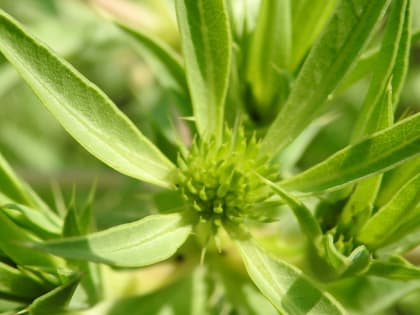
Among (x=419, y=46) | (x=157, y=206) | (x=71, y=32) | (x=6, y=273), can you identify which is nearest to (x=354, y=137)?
(x=157, y=206)

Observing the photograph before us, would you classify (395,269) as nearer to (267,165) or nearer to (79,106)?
(267,165)

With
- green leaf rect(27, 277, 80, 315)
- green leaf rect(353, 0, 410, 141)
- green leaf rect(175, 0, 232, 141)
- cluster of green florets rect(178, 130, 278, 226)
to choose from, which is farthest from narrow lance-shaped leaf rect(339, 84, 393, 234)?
green leaf rect(27, 277, 80, 315)

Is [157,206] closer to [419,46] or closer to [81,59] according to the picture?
[81,59]

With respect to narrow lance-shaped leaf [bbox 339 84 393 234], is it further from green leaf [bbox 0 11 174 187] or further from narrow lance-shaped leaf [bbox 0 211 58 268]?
narrow lance-shaped leaf [bbox 0 211 58 268]

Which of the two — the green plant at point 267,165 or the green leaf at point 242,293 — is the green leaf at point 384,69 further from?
the green leaf at point 242,293

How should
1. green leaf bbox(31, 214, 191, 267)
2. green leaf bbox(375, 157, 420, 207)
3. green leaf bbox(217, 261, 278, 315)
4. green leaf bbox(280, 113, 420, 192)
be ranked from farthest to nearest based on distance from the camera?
green leaf bbox(217, 261, 278, 315)
green leaf bbox(375, 157, 420, 207)
green leaf bbox(280, 113, 420, 192)
green leaf bbox(31, 214, 191, 267)

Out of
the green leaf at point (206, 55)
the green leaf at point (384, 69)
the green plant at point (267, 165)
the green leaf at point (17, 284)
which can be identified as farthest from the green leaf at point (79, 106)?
the green leaf at point (384, 69)

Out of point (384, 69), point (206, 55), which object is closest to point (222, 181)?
point (206, 55)
